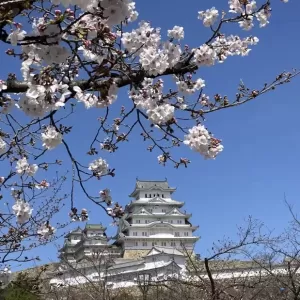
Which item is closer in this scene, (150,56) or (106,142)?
(150,56)

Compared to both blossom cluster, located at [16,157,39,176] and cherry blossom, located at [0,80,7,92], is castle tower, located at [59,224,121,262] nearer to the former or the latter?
blossom cluster, located at [16,157,39,176]

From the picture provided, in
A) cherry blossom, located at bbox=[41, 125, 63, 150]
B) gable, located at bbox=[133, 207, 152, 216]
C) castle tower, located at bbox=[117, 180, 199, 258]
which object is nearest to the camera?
cherry blossom, located at bbox=[41, 125, 63, 150]

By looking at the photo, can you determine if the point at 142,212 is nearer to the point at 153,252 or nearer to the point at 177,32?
the point at 153,252

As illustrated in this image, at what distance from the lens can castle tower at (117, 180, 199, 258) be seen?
1713 inches

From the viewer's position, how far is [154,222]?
4531 cm

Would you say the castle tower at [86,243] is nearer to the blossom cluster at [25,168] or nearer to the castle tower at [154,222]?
the castle tower at [154,222]

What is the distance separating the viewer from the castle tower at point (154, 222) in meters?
43.5

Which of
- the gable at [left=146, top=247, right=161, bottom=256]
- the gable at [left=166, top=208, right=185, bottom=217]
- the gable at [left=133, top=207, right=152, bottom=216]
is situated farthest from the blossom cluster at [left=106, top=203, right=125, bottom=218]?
the gable at [left=166, top=208, right=185, bottom=217]

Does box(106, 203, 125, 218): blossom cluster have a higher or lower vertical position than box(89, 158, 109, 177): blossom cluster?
lower

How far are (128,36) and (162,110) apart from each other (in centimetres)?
55

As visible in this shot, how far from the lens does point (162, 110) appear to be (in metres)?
2.93

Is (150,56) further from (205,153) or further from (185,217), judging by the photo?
(185,217)

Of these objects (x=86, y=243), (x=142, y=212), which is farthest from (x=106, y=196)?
(x=142, y=212)

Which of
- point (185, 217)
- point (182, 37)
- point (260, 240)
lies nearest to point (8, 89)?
point (182, 37)
